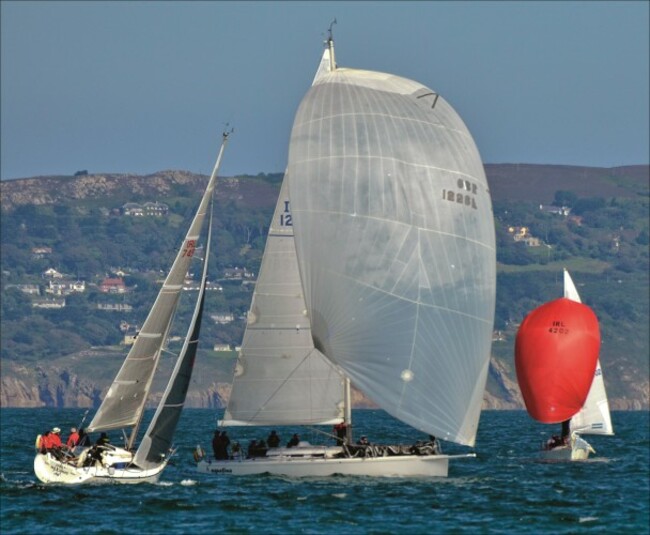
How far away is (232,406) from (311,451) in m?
3.76

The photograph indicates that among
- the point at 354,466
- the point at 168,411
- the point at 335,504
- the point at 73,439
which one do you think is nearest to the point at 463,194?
the point at 354,466

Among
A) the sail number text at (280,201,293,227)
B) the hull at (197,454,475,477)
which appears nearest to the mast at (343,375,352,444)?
the hull at (197,454,475,477)

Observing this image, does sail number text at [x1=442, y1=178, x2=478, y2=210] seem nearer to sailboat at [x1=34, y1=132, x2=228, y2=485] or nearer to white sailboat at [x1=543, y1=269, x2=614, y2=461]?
sailboat at [x1=34, y1=132, x2=228, y2=485]

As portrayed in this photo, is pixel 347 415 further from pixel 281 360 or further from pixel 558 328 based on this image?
pixel 558 328

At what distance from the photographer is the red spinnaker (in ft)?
223

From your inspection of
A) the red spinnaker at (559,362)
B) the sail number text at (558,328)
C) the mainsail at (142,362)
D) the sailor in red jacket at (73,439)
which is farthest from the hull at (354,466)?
the sail number text at (558,328)

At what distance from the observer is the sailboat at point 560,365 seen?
67.9 metres

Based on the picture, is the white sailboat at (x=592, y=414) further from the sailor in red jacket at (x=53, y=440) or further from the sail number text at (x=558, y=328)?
the sailor in red jacket at (x=53, y=440)

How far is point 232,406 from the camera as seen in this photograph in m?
55.4

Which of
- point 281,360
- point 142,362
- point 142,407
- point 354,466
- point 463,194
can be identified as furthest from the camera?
point 281,360

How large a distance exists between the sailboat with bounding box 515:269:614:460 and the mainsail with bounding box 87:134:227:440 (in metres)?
19.0

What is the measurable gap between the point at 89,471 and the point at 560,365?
2307cm

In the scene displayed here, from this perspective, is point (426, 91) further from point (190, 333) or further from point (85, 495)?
point (85, 495)

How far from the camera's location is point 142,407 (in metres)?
53.6
